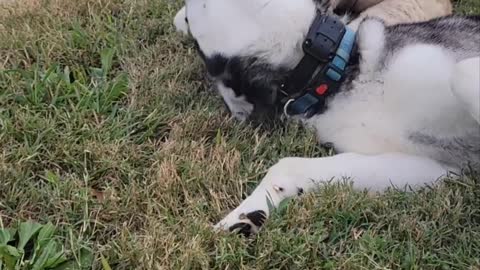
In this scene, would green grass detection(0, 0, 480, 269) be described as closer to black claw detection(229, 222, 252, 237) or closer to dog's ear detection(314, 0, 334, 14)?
black claw detection(229, 222, 252, 237)

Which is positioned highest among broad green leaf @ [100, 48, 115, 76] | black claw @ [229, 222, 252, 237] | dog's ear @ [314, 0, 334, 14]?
dog's ear @ [314, 0, 334, 14]

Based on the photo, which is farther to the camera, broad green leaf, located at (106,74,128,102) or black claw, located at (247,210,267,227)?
broad green leaf, located at (106,74,128,102)

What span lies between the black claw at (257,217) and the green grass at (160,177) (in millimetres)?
46

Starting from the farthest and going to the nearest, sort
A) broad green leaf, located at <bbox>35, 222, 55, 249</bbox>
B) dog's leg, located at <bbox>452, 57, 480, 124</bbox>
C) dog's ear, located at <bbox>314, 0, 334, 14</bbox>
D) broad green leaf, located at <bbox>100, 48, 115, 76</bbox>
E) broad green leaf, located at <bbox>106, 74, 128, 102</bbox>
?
broad green leaf, located at <bbox>100, 48, 115, 76</bbox>, broad green leaf, located at <bbox>106, 74, 128, 102</bbox>, dog's ear, located at <bbox>314, 0, 334, 14</bbox>, dog's leg, located at <bbox>452, 57, 480, 124</bbox>, broad green leaf, located at <bbox>35, 222, 55, 249</bbox>

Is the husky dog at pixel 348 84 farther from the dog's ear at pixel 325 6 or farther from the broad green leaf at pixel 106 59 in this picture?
the broad green leaf at pixel 106 59

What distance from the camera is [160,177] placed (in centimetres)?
286

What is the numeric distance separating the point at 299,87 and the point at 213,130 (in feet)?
1.35

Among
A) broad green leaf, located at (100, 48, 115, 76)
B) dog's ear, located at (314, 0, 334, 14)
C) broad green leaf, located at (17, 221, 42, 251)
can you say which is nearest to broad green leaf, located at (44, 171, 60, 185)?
broad green leaf, located at (17, 221, 42, 251)

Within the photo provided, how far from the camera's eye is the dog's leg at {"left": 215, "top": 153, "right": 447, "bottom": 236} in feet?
9.23

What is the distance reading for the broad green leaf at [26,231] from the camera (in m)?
2.59

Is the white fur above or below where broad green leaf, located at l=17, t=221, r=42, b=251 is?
above

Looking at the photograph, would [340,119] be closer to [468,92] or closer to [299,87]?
[299,87]

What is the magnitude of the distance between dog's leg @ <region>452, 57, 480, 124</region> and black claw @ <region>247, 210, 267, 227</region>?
0.70m

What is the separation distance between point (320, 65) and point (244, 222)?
0.60 m
